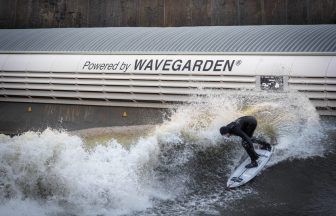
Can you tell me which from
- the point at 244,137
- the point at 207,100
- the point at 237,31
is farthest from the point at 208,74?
the point at 244,137

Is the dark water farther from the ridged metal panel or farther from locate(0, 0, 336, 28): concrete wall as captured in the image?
locate(0, 0, 336, 28): concrete wall

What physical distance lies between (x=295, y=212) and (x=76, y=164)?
3841 mm

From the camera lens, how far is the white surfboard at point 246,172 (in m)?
10.6

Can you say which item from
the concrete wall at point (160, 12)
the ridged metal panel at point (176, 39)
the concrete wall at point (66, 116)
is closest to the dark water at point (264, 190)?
the ridged metal panel at point (176, 39)

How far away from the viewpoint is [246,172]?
A: 1096 centimetres

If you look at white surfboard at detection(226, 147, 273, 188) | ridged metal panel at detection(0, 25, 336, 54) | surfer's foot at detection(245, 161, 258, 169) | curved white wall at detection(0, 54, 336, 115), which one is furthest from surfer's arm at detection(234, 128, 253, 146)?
ridged metal panel at detection(0, 25, 336, 54)

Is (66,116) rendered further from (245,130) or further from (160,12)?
(245,130)

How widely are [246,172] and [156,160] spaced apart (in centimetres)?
181

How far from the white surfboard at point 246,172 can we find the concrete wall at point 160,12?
20.5 feet

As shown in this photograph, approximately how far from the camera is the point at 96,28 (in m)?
18.5

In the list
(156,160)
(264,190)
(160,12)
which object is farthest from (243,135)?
(160,12)

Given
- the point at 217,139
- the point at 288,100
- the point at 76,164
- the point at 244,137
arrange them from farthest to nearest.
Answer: the point at 288,100 → the point at 217,139 → the point at 244,137 → the point at 76,164

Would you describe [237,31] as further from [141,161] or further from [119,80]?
[141,161]

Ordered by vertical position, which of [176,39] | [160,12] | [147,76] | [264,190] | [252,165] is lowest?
[264,190]
